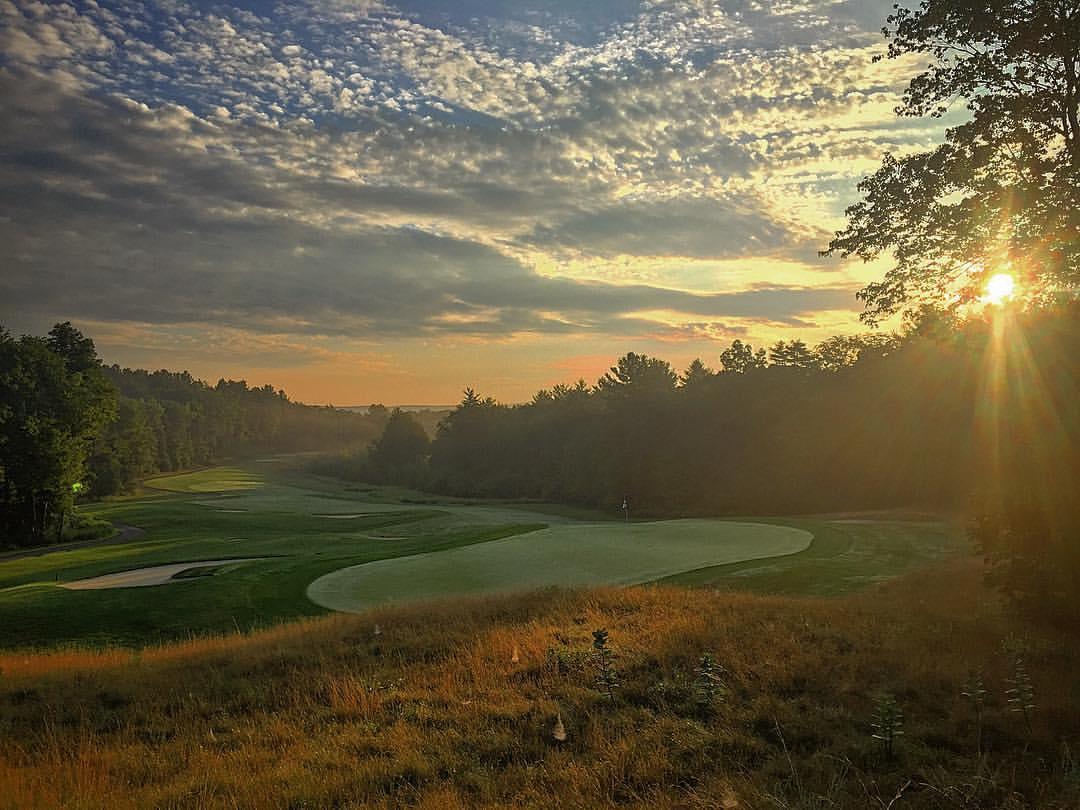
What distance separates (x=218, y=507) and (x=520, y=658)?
56369 millimetres

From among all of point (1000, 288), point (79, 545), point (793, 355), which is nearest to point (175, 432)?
point (79, 545)

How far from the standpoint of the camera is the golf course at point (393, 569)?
18.0m

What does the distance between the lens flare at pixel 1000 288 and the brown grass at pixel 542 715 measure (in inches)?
260

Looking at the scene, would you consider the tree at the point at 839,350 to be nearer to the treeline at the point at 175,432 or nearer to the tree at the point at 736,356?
the tree at the point at 736,356

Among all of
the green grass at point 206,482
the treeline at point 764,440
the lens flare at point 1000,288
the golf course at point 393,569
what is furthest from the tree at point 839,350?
the green grass at point 206,482

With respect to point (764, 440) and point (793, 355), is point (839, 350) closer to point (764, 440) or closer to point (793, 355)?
point (793, 355)

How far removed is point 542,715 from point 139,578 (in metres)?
20.7

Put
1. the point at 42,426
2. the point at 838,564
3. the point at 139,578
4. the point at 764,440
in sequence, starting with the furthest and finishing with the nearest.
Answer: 1. the point at 764,440
2. the point at 42,426
3. the point at 139,578
4. the point at 838,564

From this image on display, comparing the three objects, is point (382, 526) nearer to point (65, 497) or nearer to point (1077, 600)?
point (65, 497)

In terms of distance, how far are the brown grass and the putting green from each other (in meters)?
5.84

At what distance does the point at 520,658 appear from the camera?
11070mm

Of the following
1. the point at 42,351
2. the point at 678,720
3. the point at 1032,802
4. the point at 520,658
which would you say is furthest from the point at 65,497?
→ the point at 1032,802

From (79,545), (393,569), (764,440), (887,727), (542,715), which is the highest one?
(764,440)

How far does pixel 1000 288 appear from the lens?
15422mm
